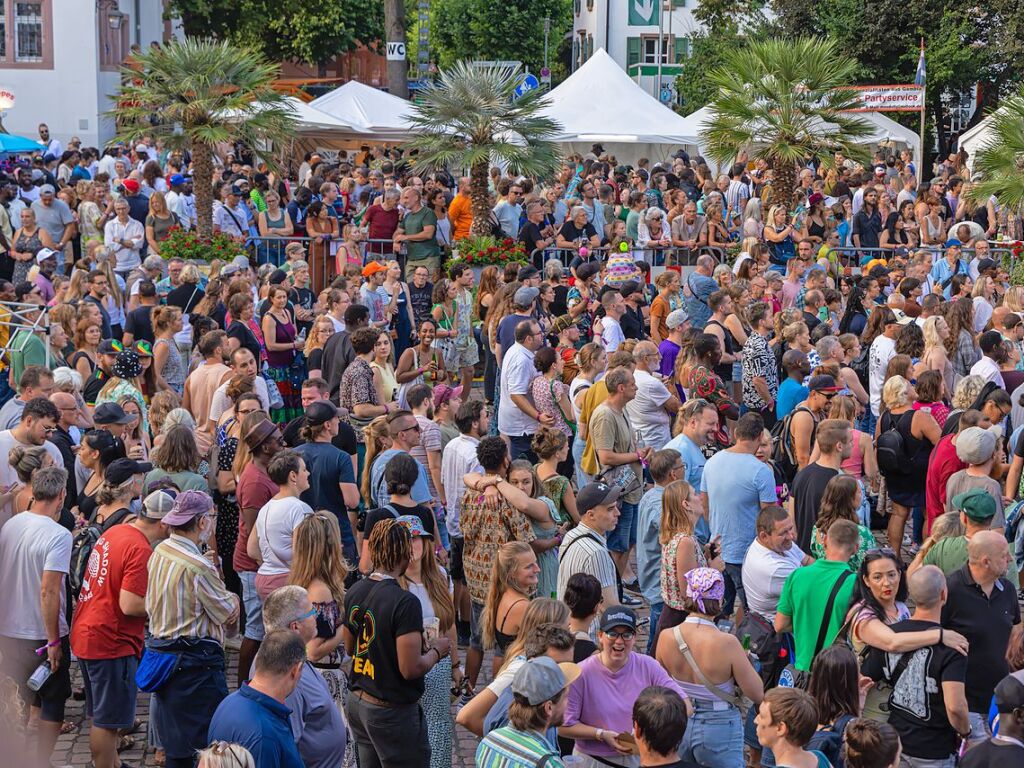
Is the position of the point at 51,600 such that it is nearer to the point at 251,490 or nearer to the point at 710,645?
the point at 251,490

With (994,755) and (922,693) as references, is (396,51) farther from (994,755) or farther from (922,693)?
(994,755)

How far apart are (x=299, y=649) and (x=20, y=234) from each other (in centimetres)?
1373

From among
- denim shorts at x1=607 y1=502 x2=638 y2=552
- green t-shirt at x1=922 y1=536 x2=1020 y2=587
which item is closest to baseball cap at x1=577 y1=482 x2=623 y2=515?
green t-shirt at x1=922 y1=536 x2=1020 y2=587

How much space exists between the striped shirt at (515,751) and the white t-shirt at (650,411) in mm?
5253

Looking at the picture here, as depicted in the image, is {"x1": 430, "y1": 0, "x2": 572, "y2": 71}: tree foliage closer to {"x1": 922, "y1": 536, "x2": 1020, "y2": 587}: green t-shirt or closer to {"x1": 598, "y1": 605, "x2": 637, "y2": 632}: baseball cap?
{"x1": 922, "y1": 536, "x2": 1020, "y2": 587}: green t-shirt

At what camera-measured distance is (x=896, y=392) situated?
9734mm

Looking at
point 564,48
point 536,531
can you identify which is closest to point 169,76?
point 536,531

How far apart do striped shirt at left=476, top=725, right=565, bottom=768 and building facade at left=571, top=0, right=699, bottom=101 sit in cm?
6337

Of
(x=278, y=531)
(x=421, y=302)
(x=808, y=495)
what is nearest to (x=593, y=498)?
(x=278, y=531)

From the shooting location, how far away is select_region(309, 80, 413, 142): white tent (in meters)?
29.7

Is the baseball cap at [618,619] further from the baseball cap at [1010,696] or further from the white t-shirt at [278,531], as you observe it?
the white t-shirt at [278,531]

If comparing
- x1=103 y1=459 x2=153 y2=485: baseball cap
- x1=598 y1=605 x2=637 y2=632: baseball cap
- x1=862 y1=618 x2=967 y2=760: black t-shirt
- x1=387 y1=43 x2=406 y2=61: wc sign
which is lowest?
x1=862 y1=618 x2=967 y2=760: black t-shirt

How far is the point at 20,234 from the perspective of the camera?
17.3 metres

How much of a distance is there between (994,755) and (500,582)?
95.5 inches
